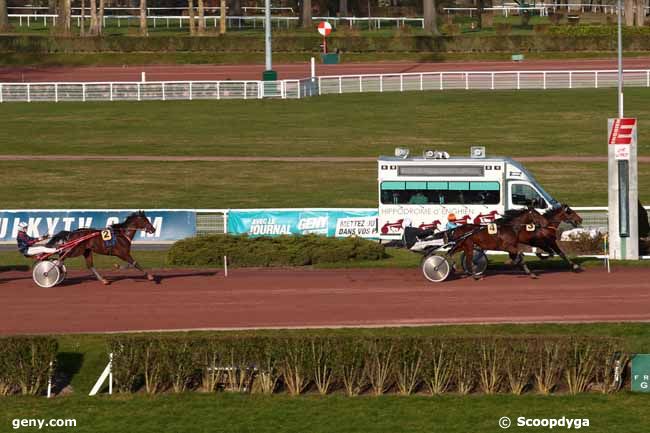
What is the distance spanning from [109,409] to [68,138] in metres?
33.1

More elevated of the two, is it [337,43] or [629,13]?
[629,13]

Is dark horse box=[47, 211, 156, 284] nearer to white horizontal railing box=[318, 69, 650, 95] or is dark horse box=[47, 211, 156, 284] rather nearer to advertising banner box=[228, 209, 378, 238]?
advertising banner box=[228, 209, 378, 238]

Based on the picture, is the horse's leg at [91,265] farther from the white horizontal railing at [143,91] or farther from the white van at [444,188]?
the white horizontal railing at [143,91]

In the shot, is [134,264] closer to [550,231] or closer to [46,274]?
[46,274]

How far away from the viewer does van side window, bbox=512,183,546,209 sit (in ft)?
92.1

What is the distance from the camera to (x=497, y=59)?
6800 centimetres

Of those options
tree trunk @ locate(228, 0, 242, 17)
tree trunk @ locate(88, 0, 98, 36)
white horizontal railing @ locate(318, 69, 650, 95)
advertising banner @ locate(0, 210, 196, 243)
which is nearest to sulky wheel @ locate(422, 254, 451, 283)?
advertising banner @ locate(0, 210, 196, 243)

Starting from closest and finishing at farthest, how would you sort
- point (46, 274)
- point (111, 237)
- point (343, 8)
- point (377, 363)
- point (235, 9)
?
point (377, 363), point (111, 237), point (46, 274), point (343, 8), point (235, 9)

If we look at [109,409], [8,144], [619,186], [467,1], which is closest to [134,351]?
[109,409]

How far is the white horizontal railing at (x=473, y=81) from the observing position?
58.2 metres

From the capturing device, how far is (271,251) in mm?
26125

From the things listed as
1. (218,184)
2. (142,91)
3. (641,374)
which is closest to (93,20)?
(142,91)

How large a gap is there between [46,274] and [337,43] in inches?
1939

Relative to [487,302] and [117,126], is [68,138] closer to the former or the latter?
[117,126]
